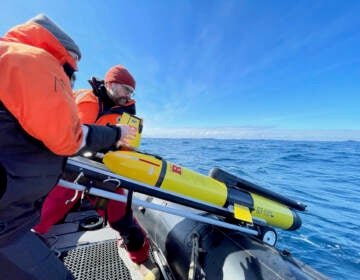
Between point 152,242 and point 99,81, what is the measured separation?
2.09 metres

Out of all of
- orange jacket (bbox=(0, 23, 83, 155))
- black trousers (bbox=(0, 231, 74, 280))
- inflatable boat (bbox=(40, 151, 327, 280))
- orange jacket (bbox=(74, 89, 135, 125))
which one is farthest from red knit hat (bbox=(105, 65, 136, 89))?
black trousers (bbox=(0, 231, 74, 280))

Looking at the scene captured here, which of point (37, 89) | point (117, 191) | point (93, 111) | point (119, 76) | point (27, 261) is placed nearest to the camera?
point (37, 89)

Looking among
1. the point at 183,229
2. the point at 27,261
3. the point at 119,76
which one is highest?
the point at 119,76

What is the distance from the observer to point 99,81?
2332 mm

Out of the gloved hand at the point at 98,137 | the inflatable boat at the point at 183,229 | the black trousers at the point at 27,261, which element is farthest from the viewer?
the inflatable boat at the point at 183,229

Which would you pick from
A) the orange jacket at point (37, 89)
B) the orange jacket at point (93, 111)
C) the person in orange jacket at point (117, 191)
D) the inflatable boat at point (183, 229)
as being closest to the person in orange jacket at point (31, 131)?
the orange jacket at point (37, 89)

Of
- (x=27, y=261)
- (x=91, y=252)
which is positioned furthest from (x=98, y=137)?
(x=91, y=252)

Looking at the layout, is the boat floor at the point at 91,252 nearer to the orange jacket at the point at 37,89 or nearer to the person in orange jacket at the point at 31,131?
the person in orange jacket at the point at 31,131

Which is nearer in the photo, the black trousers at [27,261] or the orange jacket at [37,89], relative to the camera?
the orange jacket at [37,89]

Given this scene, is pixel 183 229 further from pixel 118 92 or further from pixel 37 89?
pixel 37 89

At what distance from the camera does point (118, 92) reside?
2.32 metres

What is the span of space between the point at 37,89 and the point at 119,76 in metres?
1.60

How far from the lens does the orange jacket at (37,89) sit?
754 mm

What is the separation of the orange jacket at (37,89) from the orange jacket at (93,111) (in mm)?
1210
